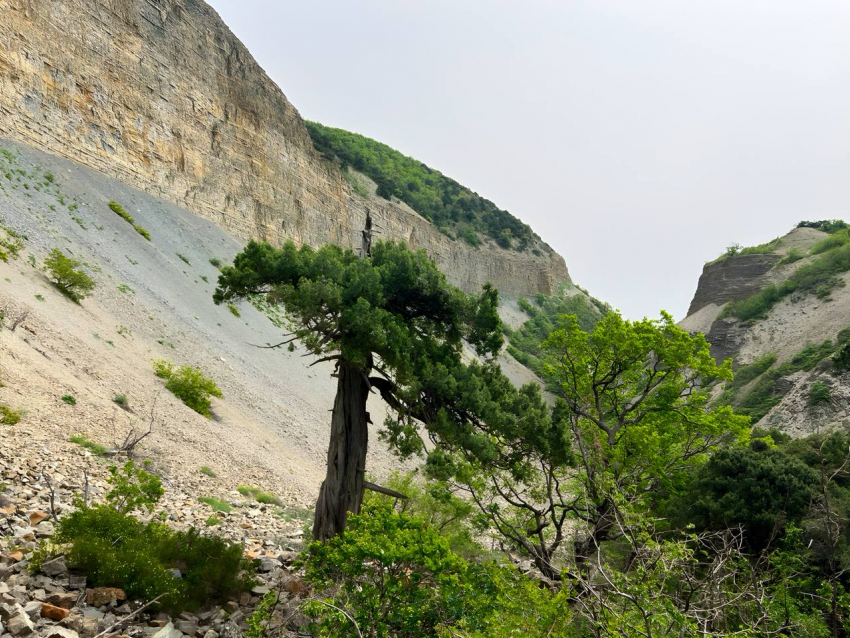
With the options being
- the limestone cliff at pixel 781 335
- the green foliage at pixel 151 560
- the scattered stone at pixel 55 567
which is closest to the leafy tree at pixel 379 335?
the green foliage at pixel 151 560

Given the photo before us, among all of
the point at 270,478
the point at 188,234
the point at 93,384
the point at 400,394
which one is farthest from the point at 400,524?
the point at 188,234

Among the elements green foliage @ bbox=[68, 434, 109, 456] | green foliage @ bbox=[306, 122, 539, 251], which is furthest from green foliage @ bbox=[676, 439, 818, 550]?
green foliage @ bbox=[306, 122, 539, 251]

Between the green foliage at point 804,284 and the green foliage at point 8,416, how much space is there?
50.1 meters

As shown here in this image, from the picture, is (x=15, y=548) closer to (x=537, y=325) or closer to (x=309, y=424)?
(x=309, y=424)

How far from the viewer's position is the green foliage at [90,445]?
10.1 metres

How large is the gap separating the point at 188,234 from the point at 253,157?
11.0 m

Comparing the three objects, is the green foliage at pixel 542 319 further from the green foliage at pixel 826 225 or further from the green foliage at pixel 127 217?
the green foliage at pixel 127 217

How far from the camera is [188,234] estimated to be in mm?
31297

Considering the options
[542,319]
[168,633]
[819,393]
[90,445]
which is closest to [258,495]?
[90,445]

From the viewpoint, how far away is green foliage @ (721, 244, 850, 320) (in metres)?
44.0

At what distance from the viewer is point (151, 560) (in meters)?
5.95

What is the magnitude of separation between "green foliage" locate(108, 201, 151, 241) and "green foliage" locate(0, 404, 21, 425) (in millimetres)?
20152

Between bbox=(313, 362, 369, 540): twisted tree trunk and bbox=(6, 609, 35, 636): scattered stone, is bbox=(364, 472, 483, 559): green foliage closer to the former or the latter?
bbox=(313, 362, 369, 540): twisted tree trunk

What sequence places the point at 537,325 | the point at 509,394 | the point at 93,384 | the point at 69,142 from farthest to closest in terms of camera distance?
the point at 537,325 < the point at 69,142 < the point at 93,384 < the point at 509,394
